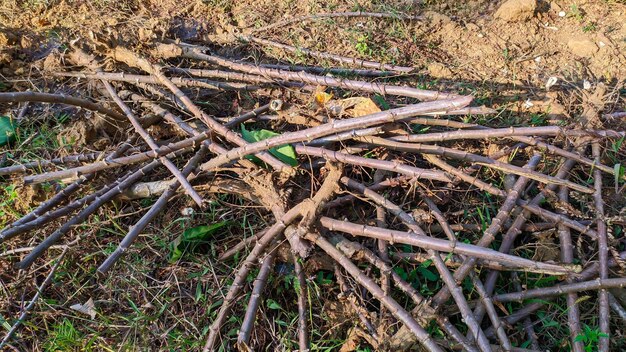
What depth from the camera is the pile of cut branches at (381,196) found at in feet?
6.45

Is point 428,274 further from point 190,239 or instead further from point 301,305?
point 190,239

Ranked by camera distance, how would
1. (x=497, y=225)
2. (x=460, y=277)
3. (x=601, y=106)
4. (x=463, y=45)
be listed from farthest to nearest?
(x=463, y=45) → (x=601, y=106) → (x=497, y=225) → (x=460, y=277)

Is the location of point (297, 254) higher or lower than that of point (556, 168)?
lower

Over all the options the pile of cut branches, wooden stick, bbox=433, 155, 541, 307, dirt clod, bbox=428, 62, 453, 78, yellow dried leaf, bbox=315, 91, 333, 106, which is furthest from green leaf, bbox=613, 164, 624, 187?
yellow dried leaf, bbox=315, 91, 333, 106

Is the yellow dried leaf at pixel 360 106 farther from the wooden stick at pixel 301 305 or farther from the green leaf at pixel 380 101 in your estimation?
the wooden stick at pixel 301 305

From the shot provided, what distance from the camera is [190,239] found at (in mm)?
2322

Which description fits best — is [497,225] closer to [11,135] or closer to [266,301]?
[266,301]

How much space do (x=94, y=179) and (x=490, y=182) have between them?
2.03 metres

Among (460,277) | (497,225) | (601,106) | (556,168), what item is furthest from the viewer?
(601,106)

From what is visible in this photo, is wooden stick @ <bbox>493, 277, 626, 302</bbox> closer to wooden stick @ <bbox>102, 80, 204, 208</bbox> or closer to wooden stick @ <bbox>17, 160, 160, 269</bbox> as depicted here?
wooden stick @ <bbox>102, 80, 204, 208</bbox>

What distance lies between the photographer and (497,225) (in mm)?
2137

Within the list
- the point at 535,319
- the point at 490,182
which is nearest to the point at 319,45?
the point at 490,182

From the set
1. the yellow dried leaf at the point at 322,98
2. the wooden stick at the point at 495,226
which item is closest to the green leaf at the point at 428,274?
the wooden stick at the point at 495,226

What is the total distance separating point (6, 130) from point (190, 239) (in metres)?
1.35
